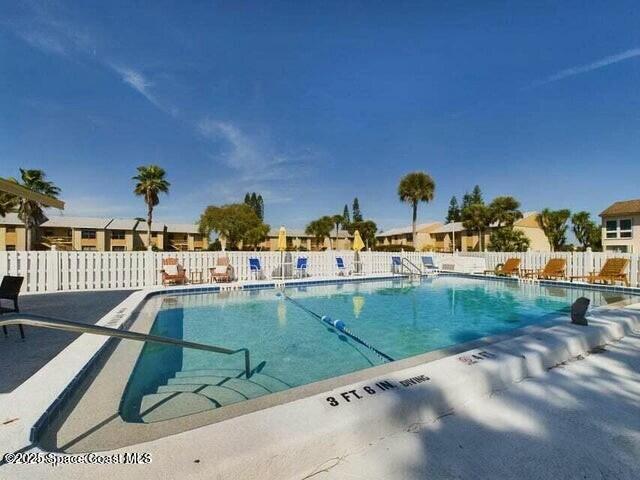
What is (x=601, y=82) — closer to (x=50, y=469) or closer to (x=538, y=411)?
(x=538, y=411)

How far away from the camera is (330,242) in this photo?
190 feet

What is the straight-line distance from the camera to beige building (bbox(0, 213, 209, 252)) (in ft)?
125

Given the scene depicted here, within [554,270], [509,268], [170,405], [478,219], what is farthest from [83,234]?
[478,219]

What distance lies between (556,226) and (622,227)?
6.83 metres

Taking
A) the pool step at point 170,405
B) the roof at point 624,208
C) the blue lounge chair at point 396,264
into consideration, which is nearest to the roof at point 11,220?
the blue lounge chair at point 396,264

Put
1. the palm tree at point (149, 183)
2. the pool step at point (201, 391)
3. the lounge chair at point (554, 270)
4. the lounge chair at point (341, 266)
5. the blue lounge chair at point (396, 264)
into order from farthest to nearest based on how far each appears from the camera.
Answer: the palm tree at point (149, 183)
the blue lounge chair at point (396, 264)
the lounge chair at point (341, 266)
the lounge chair at point (554, 270)
the pool step at point (201, 391)

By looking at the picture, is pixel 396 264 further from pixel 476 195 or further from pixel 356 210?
pixel 356 210

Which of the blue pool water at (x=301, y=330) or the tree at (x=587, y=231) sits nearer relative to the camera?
the blue pool water at (x=301, y=330)

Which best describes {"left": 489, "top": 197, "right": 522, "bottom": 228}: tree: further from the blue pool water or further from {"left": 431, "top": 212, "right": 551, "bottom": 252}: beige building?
the blue pool water

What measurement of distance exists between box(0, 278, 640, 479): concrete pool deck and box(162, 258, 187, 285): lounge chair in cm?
949

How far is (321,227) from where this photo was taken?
5562 centimetres

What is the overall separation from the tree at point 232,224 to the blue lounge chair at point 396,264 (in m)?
27.9

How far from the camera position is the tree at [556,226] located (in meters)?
37.3

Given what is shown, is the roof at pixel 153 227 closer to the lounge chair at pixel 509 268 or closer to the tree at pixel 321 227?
the tree at pixel 321 227
